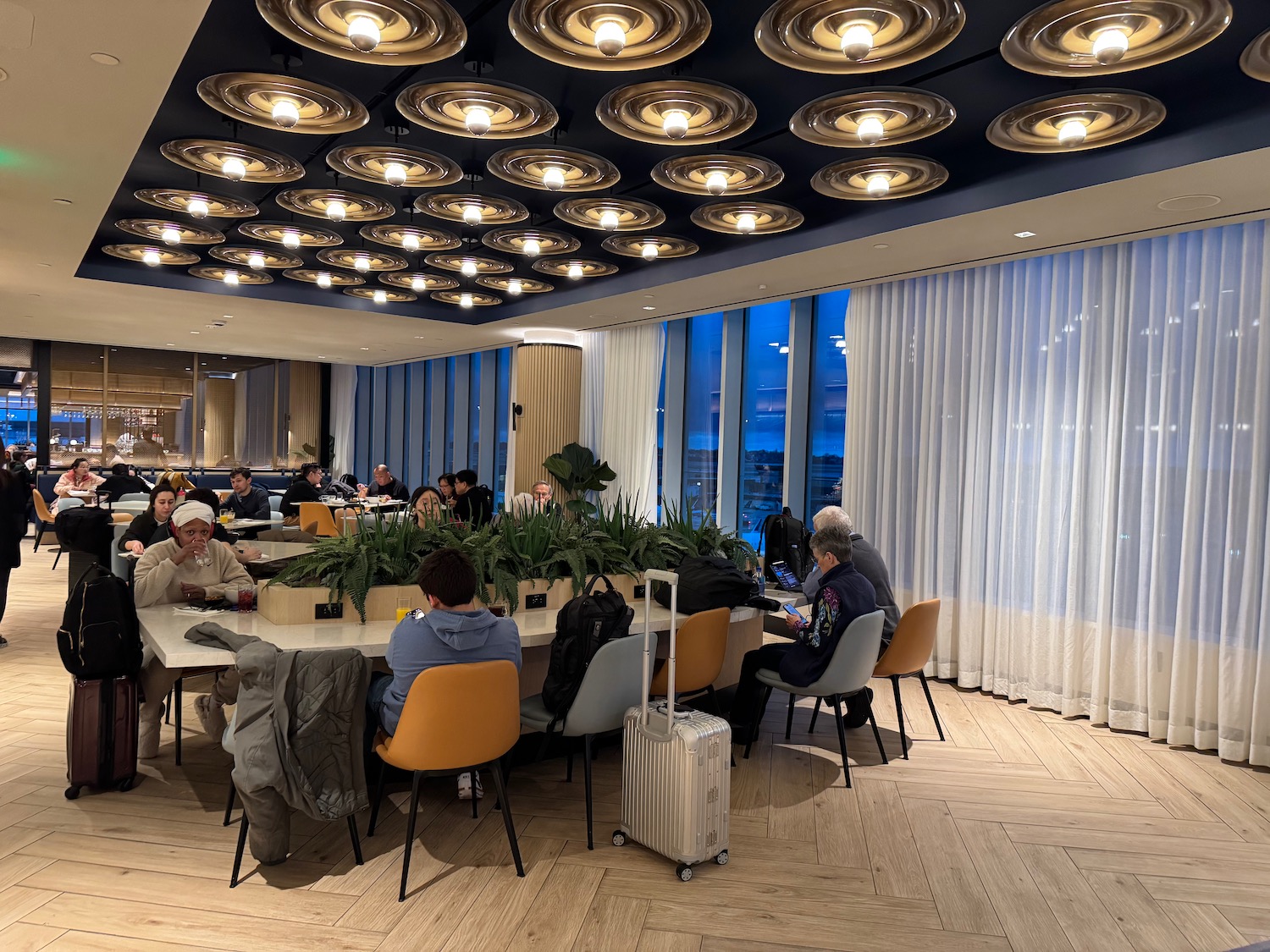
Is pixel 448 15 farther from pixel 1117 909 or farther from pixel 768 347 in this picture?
pixel 768 347

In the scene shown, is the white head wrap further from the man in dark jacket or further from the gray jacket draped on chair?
the man in dark jacket

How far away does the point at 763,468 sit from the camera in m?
9.31

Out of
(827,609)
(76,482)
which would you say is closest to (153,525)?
(827,609)

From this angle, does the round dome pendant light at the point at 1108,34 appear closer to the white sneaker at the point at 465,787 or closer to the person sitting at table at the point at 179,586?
A: the white sneaker at the point at 465,787

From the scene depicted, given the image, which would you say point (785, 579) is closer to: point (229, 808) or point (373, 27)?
point (229, 808)

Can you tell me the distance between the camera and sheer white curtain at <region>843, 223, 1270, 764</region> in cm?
518

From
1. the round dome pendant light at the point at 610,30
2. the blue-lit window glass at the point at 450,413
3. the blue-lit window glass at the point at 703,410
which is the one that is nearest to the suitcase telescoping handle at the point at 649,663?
the round dome pendant light at the point at 610,30

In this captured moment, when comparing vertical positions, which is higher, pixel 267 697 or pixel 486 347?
pixel 486 347

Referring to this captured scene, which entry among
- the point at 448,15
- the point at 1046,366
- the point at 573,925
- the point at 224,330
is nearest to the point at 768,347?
the point at 1046,366

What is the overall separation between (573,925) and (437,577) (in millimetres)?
1394

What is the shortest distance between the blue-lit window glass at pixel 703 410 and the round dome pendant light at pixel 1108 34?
6504mm

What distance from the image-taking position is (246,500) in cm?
938

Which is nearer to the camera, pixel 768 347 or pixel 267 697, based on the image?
pixel 267 697

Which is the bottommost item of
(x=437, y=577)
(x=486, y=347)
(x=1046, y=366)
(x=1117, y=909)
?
(x=1117, y=909)
